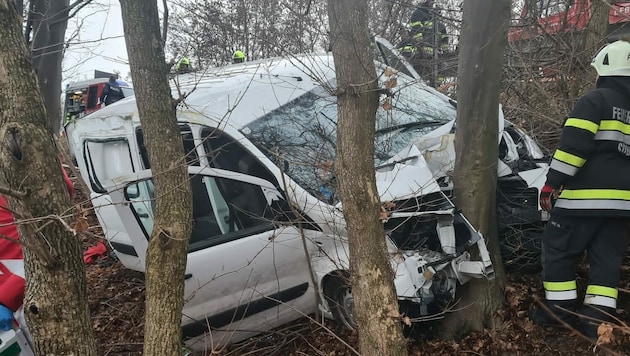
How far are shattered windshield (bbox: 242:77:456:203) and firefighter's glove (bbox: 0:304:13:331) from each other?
5.86ft

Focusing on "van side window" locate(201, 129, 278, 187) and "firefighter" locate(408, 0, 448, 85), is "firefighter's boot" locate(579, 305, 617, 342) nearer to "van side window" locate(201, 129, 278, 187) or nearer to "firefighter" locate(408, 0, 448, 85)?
"van side window" locate(201, 129, 278, 187)

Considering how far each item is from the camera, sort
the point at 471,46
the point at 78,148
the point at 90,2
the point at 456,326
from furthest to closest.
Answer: the point at 90,2, the point at 78,148, the point at 456,326, the point at 471,46

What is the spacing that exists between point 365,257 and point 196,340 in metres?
1.75

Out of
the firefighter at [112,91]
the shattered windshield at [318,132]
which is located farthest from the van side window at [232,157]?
the firefighter at [112,91]

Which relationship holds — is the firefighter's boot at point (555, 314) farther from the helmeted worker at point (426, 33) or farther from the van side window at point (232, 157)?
the helmeted worker at point (426, 33)

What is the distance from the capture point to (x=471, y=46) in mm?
3043

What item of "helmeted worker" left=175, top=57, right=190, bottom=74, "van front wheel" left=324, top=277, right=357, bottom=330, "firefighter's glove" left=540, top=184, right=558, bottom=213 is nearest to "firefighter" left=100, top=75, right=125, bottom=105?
"helmeted worker" left=175, top=57, right=190, bottom=74

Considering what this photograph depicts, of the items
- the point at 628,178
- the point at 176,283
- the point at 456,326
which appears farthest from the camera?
the point at 456,326

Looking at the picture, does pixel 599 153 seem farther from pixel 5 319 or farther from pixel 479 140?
pixel 5 319

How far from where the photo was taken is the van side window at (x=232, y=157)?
3539 millimetres

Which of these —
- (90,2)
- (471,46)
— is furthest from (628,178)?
(90,2)

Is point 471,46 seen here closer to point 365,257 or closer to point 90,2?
point 365,257

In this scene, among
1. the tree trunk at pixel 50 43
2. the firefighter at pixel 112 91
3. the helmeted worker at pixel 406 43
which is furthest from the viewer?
the firefighter at pixel 112 91

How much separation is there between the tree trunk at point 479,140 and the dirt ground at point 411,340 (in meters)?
0.13
